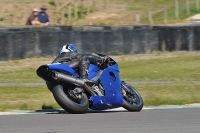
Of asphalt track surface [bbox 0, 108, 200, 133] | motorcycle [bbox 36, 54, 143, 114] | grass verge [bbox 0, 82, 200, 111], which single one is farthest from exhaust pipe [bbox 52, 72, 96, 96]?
grass verge [bbox 0, 82, 200, 111]

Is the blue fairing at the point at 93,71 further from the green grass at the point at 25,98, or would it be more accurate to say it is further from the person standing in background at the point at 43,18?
the person standing in background at the point at 43,18

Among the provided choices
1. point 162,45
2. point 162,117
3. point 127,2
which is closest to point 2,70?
point 162,45

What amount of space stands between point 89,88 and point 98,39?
33.3 feet

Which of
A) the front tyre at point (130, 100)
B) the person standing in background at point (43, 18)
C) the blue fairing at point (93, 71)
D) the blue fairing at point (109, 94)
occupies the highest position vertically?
the blue fairing at point (93, 71)

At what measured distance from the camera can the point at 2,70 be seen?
18250 mm

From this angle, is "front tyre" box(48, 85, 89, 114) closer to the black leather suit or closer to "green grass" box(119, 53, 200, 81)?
the black leather suit

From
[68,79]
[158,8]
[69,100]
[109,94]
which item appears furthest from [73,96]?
[158,8]

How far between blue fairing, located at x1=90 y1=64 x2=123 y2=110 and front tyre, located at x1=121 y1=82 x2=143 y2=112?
0.18m

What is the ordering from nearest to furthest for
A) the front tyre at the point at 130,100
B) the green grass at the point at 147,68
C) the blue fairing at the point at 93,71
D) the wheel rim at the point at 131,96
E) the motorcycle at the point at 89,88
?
the motorcycle at the point at 89,88 < the blue fairing at the point at 93,71 < the front tyre at the point at 130,100 < the wheel rim at the point at 131,96 < the green grass at the point at 147,68

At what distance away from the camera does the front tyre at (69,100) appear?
9.91m

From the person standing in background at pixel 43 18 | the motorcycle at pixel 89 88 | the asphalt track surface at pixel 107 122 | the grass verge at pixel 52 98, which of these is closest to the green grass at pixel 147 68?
the grass verge at pixel 52 98

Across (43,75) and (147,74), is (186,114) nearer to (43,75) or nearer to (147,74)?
(43,75)

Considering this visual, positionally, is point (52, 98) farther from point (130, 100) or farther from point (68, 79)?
point (68, 79)

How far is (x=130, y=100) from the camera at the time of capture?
11.0 meters
